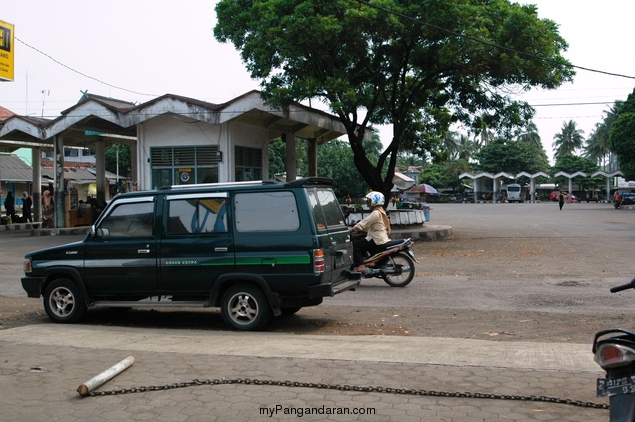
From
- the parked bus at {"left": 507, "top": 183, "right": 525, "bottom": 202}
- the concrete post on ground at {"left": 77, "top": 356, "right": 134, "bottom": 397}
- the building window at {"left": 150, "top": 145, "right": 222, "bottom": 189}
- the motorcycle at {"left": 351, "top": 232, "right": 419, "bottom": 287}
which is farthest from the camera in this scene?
the parked bus at {"left": 507, "top": 183, "right": 525, "bottom": 202}

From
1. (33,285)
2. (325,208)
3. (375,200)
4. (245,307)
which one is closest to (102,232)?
(33,285)

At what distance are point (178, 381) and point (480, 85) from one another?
20807 millimetres

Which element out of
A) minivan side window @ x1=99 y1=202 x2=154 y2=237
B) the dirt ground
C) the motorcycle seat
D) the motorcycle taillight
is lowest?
the dirt ground

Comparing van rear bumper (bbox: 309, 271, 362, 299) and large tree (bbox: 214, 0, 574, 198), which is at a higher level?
large tree (bbox: 214, 0, 574, 198)

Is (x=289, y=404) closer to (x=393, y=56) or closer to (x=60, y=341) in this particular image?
(x=60, y=341)

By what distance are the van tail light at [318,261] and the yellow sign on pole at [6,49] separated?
13571 mm

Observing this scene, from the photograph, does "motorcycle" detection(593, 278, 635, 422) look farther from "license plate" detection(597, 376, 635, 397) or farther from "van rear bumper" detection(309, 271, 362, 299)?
"van rear bumper" detection(309, 271, 362, 299)

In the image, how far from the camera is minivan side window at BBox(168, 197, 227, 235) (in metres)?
8.48

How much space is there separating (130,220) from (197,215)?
1.01m

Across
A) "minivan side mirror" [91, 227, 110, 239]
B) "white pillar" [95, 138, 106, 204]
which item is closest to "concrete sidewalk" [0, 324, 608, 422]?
"minivan side mirror" [91, 227, 110, 239]

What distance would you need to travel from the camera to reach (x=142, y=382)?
19.1 ft

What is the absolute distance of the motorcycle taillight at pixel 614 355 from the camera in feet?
11.4

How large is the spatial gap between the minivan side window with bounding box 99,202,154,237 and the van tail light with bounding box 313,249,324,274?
7.74 ft

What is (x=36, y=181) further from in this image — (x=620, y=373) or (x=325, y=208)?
(x=620, y=373)
